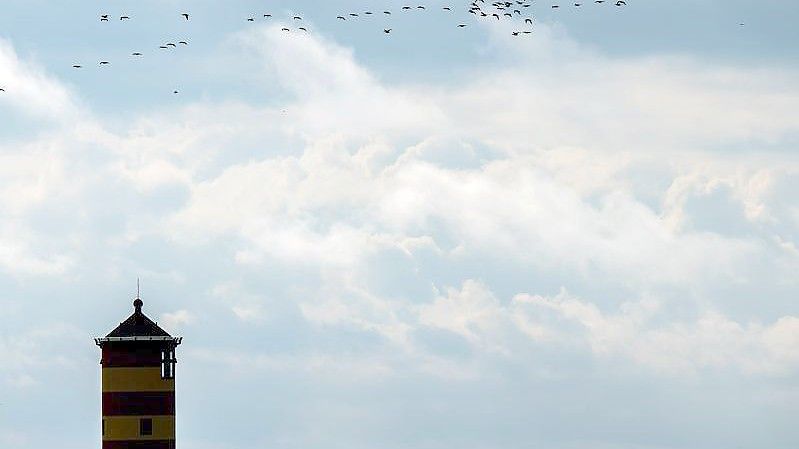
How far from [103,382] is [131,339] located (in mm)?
3051

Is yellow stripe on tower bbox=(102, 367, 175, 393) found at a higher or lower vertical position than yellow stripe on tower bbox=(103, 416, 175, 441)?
higher

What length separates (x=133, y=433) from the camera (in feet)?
440

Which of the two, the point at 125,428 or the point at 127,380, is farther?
the point at 127,380

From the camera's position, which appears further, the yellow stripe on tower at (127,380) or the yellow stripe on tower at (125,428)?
the yellow stripe on tower at (127,380)

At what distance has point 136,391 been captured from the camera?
13438 cm

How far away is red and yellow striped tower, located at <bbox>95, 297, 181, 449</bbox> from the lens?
134 meters

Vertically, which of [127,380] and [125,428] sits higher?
[127,380]

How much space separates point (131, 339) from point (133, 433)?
5599 mm

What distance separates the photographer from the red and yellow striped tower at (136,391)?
134125 millimetres

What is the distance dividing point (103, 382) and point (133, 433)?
3.53 m

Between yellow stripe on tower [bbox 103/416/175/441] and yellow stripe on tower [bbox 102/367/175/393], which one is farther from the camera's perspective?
yellow stripe on tower [bbox 102/367/175/393]

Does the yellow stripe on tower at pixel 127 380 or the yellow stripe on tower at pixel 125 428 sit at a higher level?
the yellow stripe on tower at pixel 127 380

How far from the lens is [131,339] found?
13450cm

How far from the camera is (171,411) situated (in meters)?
135
